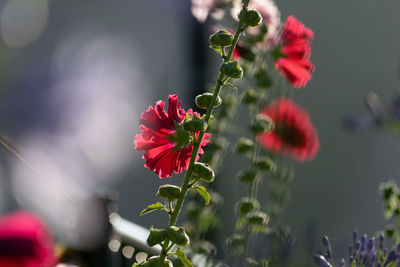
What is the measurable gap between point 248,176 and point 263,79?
0.09 meters

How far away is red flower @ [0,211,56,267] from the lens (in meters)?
0.35

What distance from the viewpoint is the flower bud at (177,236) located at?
34 centimetres

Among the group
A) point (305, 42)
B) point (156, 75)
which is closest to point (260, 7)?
point (305, 42)

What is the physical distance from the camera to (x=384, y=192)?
1.83ft

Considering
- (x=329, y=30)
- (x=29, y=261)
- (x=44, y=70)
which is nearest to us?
(x=29, y=261)

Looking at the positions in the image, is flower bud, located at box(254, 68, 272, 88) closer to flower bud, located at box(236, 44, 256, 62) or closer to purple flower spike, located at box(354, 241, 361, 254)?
flower bud, located at box(236, 44, 256, 62)

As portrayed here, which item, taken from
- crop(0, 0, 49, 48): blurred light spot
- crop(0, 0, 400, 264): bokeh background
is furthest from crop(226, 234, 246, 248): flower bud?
crop(0, 0, 49, 48): blurred light spot

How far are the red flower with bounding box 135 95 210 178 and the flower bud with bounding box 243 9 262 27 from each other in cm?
6

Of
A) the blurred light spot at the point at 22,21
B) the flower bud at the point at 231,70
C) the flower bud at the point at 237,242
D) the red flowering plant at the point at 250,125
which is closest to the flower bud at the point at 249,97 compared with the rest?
the red flowering plant at the point at 250,125

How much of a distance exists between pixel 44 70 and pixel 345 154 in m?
1.12

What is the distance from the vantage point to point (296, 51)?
525mm

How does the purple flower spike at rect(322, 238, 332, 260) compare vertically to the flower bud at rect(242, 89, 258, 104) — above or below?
below

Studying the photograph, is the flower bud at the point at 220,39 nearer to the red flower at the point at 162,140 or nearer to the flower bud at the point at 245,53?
the red flower at the point at 162,140

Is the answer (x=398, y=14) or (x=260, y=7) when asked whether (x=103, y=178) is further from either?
(x=260, y=7)
